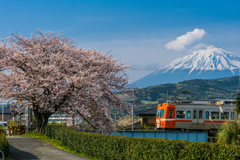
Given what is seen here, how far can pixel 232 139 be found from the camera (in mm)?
14742

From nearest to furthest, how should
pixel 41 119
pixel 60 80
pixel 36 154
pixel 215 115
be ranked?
pixel 36 154 < pixel 60 80 < pixel 41 119 < pixel 215 115

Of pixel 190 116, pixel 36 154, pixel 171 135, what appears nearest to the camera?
pixel 36 154

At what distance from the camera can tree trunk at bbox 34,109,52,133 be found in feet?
82.7

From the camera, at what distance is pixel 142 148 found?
1135 centimetres

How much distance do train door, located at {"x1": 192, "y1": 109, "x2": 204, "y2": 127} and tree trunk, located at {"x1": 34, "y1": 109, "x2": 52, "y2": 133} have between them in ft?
54.7

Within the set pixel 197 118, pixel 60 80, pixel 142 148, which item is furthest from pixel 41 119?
pixel 197 118

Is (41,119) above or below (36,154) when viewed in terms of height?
above

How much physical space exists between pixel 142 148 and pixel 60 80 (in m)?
12.8

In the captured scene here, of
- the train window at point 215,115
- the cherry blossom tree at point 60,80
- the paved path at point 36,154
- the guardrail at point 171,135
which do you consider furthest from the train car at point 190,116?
the paved path at point 36,154

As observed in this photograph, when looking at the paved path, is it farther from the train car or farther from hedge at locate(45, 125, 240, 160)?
the train car

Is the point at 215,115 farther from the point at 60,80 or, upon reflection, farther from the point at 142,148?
the point at 142,148

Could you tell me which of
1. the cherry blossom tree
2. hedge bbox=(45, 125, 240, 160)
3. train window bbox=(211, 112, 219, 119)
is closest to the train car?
train window bbox=(211, 112, 219, 119)

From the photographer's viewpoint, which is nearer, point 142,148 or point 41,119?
point 142,148

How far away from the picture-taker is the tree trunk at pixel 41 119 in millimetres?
25219
